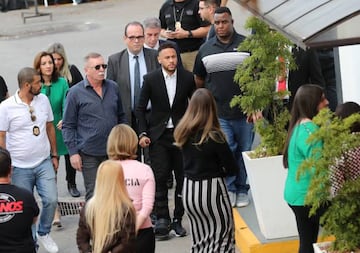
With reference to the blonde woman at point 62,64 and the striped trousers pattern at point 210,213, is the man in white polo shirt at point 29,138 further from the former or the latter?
the blonde woman at point 62,64

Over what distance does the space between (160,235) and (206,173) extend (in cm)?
172

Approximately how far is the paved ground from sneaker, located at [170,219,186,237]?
8.56 meters

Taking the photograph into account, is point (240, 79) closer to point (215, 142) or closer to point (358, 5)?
point (215, 142)

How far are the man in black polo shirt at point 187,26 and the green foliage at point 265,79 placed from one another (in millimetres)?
3518

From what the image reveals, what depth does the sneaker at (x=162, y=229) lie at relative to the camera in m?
9.31

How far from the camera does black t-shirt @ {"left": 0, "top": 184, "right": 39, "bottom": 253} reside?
6.95 m

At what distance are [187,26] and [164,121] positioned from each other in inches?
125

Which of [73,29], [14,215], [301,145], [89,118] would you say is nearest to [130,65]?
[89,118]

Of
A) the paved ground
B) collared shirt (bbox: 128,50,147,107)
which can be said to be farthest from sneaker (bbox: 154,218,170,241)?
the paved ground

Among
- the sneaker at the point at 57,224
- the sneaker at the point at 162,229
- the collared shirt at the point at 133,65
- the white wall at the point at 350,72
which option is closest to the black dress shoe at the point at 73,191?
the sneaker at the point at 57,224

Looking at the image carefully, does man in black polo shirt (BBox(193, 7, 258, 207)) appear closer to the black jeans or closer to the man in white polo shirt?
the man in white polo shirt

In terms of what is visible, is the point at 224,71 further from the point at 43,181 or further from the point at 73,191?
the point at 73,191

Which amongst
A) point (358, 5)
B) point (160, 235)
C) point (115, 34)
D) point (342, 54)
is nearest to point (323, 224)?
point (358, 5)

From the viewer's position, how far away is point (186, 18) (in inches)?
480
